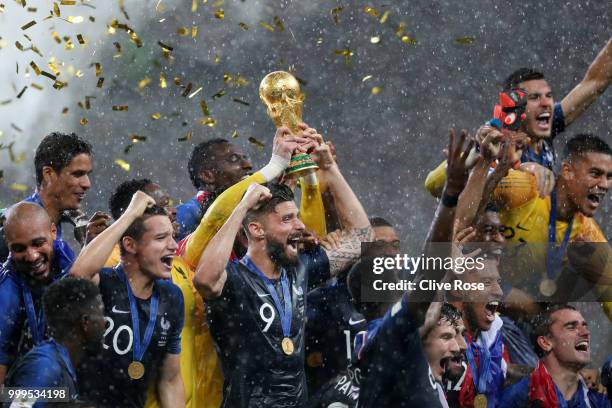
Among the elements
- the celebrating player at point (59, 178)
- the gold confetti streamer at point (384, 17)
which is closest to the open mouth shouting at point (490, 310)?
the celebrating player at point (59, 178)

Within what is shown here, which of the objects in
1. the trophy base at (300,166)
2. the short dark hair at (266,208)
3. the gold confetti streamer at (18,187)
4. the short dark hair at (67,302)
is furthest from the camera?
the gold confetti streamer at (18,187)

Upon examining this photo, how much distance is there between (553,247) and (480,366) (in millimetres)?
820

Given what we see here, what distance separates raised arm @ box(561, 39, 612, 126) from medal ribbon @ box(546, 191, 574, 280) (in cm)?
59

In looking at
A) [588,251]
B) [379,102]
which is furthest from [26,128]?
[588,251]

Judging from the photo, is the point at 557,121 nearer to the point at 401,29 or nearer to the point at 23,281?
the point at 401,29

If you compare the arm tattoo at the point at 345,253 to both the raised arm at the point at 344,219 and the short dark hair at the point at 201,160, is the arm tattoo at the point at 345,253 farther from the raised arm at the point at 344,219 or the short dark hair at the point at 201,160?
the short dark hair at the point at 201,160

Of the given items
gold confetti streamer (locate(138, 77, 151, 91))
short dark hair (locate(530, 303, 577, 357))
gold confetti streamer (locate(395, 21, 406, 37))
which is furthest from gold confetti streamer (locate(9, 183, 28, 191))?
short dark hair (locate(530, 303, 577, 357))

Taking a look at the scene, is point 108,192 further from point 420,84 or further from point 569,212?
point 569,212

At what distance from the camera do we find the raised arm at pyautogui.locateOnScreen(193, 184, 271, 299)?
4.89 m

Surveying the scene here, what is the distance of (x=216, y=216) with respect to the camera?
17.2ft

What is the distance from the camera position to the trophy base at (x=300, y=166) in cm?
535

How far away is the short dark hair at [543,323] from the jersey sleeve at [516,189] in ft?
1.83

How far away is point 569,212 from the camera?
6066 millimetres

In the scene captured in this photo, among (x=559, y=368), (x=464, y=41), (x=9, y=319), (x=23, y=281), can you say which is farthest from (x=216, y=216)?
(x=464, y=41)
